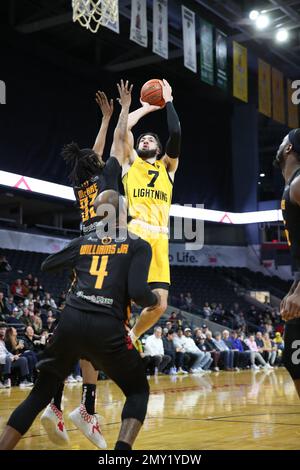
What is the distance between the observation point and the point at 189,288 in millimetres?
27312

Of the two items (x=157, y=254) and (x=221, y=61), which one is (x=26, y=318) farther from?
(x=221, y=61)

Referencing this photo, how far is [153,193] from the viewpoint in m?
5.71

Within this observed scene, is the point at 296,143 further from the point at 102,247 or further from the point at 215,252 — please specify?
the point at 215,252

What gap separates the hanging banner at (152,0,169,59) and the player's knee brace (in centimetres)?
1613

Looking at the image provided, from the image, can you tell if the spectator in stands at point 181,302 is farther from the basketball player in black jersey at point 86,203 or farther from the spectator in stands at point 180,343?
the basketball player in black jersey at point 86,203

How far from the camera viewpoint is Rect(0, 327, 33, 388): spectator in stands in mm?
11516

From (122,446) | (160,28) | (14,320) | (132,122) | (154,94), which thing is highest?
(160,28)

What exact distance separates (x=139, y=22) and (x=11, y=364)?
10688 millimetres

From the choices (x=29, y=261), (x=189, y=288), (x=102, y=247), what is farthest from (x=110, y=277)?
(x=189, y=288)

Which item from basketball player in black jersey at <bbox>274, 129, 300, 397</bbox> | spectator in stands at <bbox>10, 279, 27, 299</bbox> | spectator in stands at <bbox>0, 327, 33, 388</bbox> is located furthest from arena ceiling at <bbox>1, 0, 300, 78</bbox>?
basketball player in black jersey at <bbox>274, 129, 300, 397</bbox>

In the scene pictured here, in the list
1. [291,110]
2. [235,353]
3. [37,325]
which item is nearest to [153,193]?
[37,325]

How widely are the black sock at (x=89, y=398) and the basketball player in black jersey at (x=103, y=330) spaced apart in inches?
37.6

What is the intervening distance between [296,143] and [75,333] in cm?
191

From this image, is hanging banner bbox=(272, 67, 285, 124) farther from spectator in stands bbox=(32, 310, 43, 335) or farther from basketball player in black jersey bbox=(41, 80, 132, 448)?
basketball player in black jersey bbox=(41, 80, 132, 448)
